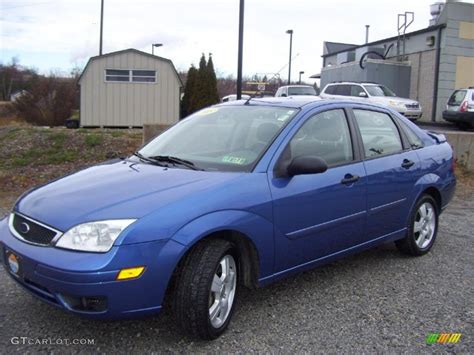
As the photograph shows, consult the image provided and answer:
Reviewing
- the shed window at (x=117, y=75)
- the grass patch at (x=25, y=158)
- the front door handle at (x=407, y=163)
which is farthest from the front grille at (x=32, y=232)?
the shed window at (x=117, y=75)

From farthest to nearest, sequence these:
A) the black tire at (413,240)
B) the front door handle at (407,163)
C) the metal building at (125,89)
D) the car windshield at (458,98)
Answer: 1. the metal building at (125,89)
2. the car windshield at (458,98)
3. the black tire at (413,240)
4. the front door handle at (407,163)

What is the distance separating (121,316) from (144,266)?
318mm

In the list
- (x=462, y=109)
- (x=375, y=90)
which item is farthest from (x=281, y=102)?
(x=462, y=109)

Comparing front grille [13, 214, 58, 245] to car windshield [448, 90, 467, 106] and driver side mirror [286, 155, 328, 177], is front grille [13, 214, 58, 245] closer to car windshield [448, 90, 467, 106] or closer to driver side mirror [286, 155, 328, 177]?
driver side mirror [286, 155, 328, 177]

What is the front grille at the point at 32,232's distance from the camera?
10.2 ft

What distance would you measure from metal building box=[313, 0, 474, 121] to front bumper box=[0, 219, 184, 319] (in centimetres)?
2606

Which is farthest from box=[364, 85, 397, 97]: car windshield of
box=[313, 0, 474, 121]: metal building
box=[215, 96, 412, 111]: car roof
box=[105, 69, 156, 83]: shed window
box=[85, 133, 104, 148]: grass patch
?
box=[215, 96, 412, 111]: car roof

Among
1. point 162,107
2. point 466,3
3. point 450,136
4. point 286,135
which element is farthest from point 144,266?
point 466,3

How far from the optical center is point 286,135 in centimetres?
392

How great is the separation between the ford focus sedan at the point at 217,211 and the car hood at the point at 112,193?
0.01m

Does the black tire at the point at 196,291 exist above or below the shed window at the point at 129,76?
below

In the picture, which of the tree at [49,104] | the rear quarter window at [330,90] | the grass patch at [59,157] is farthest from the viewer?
the tree at [49,104]

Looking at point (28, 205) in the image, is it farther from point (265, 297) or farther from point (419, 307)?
point (419, 307)

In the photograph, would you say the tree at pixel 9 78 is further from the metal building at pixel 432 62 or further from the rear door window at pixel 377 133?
the rear door window at pixel 377 133
